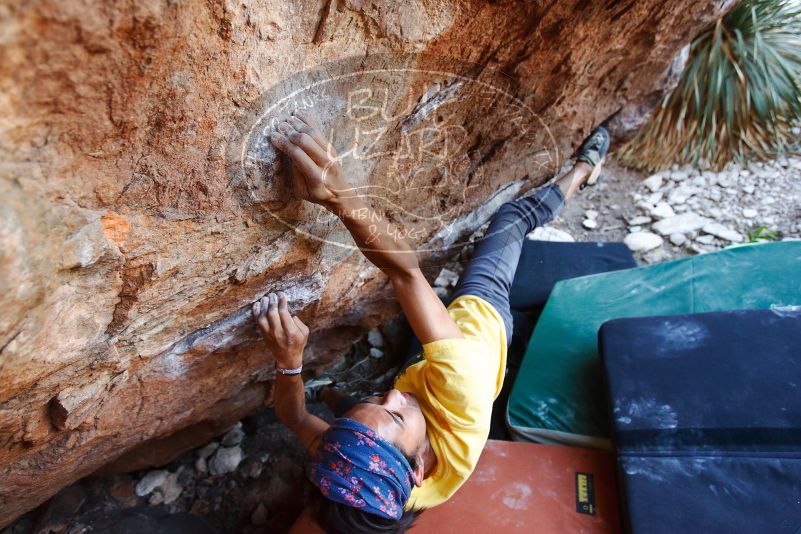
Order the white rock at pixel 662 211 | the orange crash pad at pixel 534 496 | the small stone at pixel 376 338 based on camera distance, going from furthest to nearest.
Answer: the white rock at pixel 662 211, the small stone at pixel 376 338, the orange crash pad at pixel 534 496

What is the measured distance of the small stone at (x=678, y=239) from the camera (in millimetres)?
3471

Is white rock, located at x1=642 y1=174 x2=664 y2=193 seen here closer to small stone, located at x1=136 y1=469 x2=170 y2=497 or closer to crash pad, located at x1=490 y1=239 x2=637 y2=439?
crash pad, located at x1=490 y1=239 x2=637 y2=439

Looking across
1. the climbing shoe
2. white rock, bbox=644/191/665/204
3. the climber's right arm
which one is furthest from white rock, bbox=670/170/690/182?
the climber's right arm

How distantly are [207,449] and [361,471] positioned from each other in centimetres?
140

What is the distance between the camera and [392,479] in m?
1.46

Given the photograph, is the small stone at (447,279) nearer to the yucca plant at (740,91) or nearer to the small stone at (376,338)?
the small stone at (376,338)

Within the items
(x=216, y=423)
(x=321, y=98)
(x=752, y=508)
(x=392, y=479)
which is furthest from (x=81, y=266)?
(x=752, y=508)

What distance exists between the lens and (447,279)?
3229 mm

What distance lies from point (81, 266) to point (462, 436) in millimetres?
1130

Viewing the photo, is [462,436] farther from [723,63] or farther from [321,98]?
[723,63]

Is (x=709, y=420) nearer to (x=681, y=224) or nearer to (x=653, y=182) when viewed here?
(x=681, y=224)

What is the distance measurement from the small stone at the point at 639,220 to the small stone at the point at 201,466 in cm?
305

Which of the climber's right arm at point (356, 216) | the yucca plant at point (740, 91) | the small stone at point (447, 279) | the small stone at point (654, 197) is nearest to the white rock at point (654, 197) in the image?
the small stone at point (654, 197)

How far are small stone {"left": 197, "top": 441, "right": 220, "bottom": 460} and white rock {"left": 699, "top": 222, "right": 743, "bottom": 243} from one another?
320 centimetres
